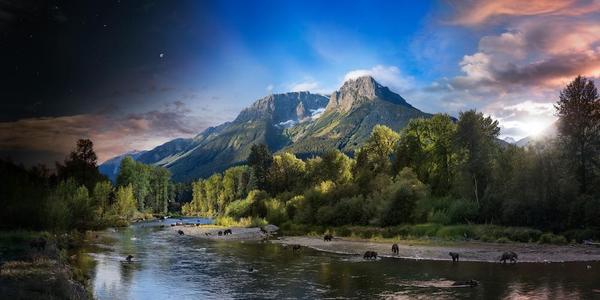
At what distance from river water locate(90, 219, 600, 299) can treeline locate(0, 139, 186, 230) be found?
860 inches

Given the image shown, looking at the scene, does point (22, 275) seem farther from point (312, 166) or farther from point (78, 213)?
point (312, 166)

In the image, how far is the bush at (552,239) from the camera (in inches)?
2036

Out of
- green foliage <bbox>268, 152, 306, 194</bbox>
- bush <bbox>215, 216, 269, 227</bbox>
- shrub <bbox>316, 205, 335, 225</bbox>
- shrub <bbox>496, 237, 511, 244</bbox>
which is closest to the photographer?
shrub <bbox>496, 237, 511, 244</bbox>

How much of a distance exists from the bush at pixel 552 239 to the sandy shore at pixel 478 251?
2246 millimetres

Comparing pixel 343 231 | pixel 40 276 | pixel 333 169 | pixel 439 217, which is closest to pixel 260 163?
pixel 333 169

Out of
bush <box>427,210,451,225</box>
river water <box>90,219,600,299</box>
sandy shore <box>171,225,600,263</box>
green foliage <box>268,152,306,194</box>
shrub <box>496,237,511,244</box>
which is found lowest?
river water <box>90,219,600,299</box>

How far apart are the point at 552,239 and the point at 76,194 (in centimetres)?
7843

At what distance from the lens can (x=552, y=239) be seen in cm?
5228

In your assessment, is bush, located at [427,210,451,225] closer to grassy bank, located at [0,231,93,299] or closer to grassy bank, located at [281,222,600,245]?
grassy bank, located at [281,222,600,245]

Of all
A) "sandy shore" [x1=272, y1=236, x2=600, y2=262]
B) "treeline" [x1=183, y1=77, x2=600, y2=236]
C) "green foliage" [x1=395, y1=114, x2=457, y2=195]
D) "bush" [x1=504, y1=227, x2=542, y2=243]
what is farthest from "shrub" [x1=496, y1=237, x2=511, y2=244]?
"green foliage" [x1=395, y1=114, x2=457, y2=195]

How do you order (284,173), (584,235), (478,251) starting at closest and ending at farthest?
(478,251), (584,235), (284,173)

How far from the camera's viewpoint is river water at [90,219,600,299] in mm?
28156

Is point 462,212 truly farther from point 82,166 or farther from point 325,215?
point 82,166

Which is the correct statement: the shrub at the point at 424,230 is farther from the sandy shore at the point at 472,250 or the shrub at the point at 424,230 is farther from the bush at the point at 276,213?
the bush at the point at 276,213
